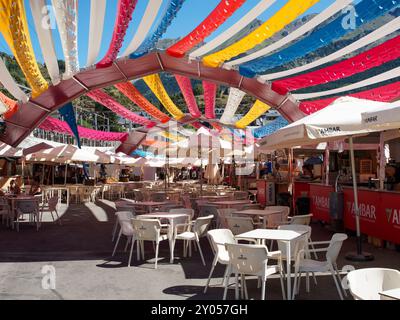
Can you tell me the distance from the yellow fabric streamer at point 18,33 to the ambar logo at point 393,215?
6981mm

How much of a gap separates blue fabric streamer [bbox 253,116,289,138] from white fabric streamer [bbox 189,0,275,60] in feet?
18.4

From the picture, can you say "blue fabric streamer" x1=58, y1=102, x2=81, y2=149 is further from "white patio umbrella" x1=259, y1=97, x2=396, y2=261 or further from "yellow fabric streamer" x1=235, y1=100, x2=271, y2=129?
"white patio umbrella" x1=259, y1=97, x2=396, y2=261

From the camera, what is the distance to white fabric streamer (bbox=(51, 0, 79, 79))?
292 inches

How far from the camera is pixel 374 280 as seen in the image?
3.06 metres

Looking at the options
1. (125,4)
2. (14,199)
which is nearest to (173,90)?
(14,199)

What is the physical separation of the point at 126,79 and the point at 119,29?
337cm

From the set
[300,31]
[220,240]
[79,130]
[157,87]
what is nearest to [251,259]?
[220,240]

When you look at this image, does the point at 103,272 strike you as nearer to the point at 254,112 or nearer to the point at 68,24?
the point at 68,24

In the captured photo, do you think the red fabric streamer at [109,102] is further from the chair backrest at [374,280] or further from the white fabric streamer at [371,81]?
the chair backrest at [374,280]

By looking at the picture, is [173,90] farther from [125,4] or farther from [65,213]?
[125,4]

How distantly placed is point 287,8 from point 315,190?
552cm

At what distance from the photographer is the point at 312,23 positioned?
7840mm

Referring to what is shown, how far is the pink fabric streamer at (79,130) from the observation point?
1562 centimetres

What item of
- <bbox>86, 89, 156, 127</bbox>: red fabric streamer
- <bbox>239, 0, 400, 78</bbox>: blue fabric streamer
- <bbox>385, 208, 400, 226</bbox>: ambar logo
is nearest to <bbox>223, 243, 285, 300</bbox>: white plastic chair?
<bbox>385, 208, 400, 226</bbox>: ambar logo
